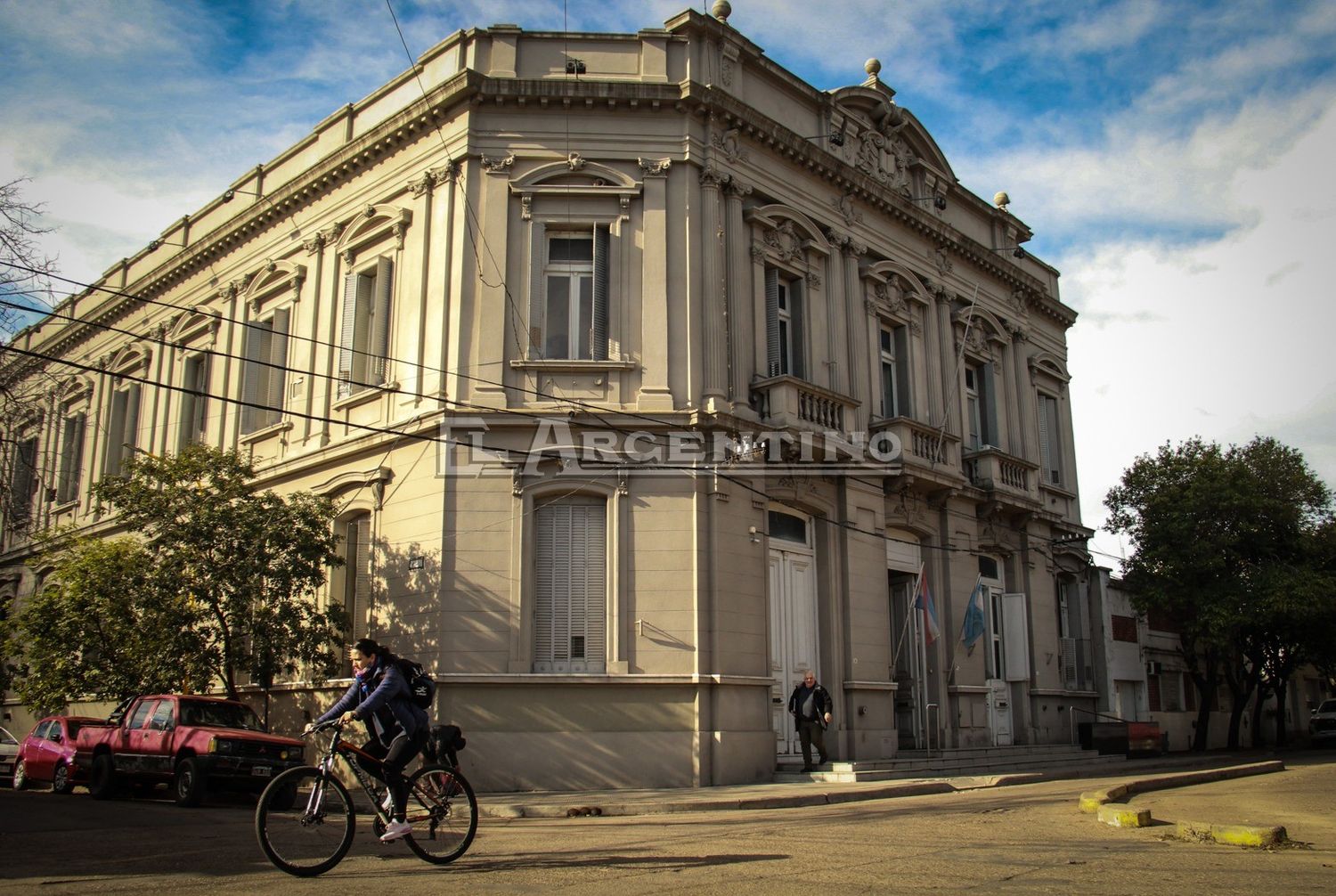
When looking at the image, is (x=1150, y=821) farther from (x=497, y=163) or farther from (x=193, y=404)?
(x=193, y=404)

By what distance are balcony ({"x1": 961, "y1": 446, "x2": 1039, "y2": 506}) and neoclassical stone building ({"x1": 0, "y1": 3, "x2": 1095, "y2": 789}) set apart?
0.12 meters

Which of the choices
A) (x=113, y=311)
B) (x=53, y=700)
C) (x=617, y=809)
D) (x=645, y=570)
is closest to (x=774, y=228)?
(x=645, y=570)

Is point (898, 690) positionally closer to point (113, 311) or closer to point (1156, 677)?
point (1156, 677)

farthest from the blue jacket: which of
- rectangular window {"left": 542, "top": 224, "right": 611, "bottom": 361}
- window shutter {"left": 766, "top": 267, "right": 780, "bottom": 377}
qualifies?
window shutter {"left": 766, "top": 267, "right": 780, "bottom": 377}

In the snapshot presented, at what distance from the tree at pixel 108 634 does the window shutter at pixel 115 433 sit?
9871mm

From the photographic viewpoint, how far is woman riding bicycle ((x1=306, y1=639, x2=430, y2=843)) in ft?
28.1

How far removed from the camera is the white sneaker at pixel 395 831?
27.6ft

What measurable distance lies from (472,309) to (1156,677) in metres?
21.8

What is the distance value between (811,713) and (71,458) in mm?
22854

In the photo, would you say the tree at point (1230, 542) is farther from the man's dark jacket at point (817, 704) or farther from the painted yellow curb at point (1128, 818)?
the painted yellow curb at point (1128, 818)

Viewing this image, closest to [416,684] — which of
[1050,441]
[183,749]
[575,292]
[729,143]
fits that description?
[183,749]

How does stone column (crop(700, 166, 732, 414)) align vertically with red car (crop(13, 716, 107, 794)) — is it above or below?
above

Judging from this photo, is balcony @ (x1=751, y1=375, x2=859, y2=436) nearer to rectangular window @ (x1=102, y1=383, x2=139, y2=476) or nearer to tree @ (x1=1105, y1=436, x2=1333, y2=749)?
tree @ (x1=1105, y1=436, x2=1333, y2=749)

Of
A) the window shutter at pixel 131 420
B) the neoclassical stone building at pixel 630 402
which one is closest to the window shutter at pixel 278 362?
the neoclassical stone building at pixel 630 402
